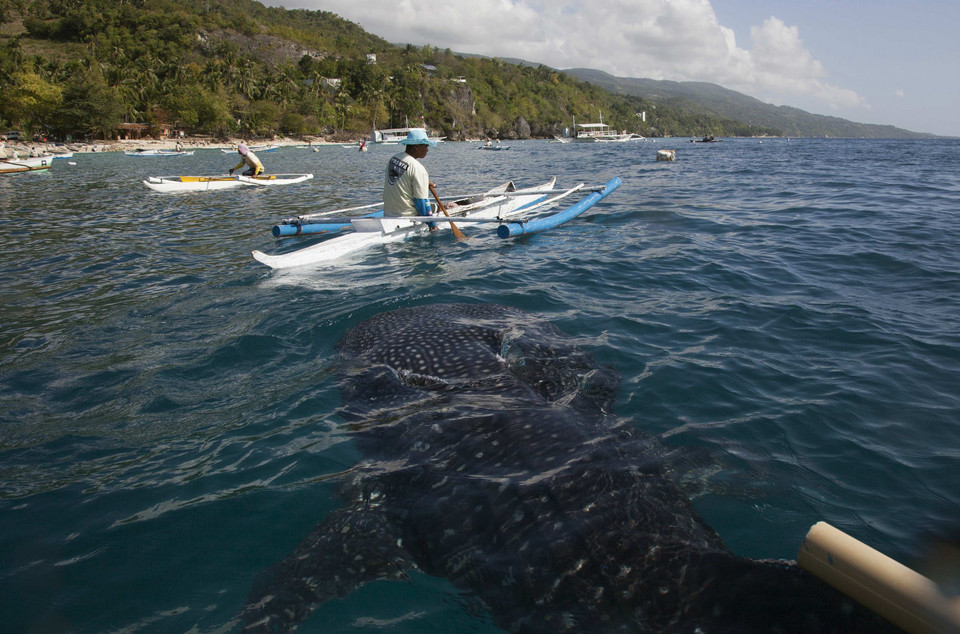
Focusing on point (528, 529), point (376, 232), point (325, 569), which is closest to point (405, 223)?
point (376, 232)

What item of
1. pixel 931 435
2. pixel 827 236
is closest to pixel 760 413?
pixel 931 435

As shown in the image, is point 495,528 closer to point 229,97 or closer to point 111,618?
point 111,618

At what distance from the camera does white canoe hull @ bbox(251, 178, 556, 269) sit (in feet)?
27.6

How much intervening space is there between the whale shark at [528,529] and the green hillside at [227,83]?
258ft

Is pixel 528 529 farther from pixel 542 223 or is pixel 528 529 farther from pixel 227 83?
pixel 227 83

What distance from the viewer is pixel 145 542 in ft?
9.00

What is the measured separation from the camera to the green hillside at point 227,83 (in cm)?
6419

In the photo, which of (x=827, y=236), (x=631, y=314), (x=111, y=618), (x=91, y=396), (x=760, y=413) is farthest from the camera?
(x=827, y=236)

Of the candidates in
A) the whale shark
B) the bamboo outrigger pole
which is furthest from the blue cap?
the bamboo outrigger pole

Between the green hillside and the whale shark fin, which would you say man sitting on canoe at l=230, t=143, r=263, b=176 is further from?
the green hillside

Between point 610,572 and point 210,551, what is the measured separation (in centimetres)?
211

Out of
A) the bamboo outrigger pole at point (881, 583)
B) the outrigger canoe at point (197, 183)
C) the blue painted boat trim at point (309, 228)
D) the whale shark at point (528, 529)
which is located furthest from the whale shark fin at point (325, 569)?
the outrigger canoe at point (197, 183)

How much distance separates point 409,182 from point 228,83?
331 ft

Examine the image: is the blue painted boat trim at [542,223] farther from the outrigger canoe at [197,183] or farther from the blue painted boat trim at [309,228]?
the outrigger canoe at [197,183]
